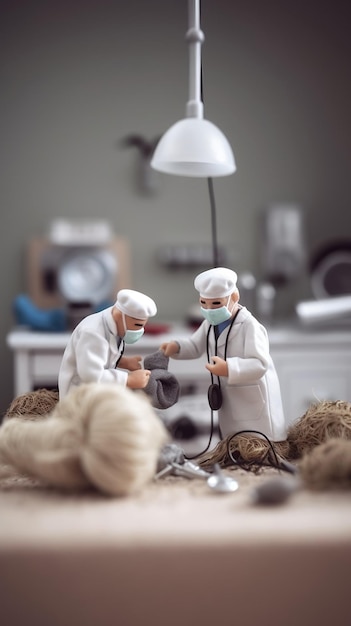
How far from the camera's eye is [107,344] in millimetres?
794

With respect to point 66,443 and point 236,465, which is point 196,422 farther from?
point 66,443

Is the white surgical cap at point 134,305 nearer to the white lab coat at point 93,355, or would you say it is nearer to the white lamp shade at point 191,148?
the white lab coat at point 93,355

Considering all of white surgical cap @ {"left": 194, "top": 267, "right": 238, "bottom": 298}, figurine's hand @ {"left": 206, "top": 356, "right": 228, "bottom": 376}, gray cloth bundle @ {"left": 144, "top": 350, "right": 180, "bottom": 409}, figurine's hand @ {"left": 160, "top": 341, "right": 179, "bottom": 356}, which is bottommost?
gray cloth bundle @ {"left": 144, "top": 350, "right": 180, "bottom": 409}

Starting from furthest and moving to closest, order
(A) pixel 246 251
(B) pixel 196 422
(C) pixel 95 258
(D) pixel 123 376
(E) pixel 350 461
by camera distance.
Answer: (A) pixel 246 251 < (C) pixel 95 258 < (B) pixel 196 422 < (D) pixel 123 376 < (E) pixel 350 461

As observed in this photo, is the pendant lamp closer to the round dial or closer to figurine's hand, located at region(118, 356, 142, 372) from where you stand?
figurine's hand, located at region(118, 356, 142, 372)

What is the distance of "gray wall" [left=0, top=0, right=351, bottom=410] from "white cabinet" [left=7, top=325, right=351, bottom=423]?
1.64 feet

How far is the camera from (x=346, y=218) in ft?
7.93

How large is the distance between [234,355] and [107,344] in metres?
0.18

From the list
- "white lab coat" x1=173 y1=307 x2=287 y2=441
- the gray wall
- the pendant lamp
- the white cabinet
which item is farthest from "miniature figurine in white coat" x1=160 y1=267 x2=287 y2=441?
the gray wall

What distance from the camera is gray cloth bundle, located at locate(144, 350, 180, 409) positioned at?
823mm

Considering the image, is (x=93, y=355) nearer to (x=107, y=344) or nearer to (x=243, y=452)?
(x=107, y=344)

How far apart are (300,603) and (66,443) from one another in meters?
0.28

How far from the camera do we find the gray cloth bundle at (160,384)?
82cm

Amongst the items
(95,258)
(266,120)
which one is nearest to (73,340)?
(95,258)
